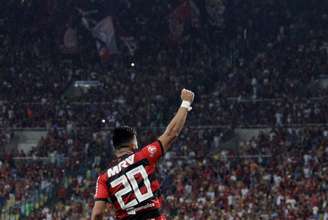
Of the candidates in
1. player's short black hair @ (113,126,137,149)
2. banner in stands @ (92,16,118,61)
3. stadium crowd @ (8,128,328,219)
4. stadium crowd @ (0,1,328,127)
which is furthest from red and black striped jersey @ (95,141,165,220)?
banner in stands @ (92,16,118,61)

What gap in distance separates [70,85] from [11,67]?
3359 mm

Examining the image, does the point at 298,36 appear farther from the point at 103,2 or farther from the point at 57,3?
the point at 57,3

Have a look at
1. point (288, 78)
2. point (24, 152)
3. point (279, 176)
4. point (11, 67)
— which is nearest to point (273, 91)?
point (288, 78)

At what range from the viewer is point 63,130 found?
35.3m

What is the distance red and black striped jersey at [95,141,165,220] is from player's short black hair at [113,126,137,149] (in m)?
0.12

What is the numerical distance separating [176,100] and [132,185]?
29.2 metres

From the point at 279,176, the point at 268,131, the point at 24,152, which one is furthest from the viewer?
the point at 24,152

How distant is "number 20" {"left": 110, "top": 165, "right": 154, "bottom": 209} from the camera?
6.62 meters

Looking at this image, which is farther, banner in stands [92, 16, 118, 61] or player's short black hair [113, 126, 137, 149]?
banner in stands [92, 16, 118, 61]

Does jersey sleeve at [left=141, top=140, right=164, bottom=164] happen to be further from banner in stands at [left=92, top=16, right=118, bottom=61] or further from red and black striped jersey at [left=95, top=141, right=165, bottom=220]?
banner in stands at [left=92, top=16, right=118, bottom=61]

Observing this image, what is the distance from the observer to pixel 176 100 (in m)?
35.8

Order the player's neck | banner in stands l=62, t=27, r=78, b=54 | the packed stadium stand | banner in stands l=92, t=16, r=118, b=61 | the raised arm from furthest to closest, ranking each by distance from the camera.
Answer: banner in stands l=62, t=27, r=78, b=54 < banner in stands l=92, t=16, r=118, b=61 < the packed stadium stand < the player's neck < the raised arm

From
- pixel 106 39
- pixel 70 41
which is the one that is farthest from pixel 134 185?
pixel 70 41

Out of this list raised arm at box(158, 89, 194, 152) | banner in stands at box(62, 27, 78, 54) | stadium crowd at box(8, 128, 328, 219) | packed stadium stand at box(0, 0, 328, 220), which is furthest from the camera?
banner in stands at box(62, 27, 78, 54)
